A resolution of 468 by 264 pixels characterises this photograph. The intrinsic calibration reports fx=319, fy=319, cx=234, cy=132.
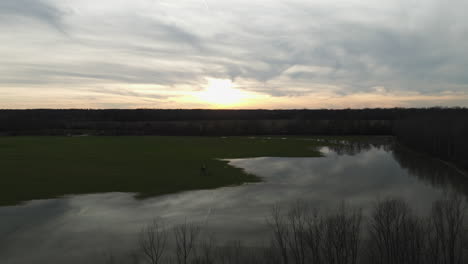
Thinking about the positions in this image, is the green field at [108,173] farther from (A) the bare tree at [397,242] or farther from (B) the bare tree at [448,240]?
(B) the bare tree at [448,240]

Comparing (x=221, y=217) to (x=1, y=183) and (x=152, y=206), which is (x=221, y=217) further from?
(x=1, y=183)

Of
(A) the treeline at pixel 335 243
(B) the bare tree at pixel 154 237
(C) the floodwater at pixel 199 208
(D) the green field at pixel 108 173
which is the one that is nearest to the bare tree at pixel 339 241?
(A) the treeline at pixel 335 243

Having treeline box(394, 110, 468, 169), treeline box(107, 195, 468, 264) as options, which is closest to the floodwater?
treeline box(107, 195, 468, 264)

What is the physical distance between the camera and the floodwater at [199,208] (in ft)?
59.5

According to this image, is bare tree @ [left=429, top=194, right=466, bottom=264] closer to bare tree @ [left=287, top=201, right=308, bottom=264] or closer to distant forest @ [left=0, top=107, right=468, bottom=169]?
bare tree @ [left=287, top=201, right=308, bottom=264]

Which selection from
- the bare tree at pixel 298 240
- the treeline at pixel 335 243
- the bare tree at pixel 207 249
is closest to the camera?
the bare tree at pixel 298 240

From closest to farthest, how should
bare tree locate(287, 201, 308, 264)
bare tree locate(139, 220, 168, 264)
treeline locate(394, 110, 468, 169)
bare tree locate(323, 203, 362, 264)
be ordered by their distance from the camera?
bare tree locate(323, 203, 362, 264)
bare tree locate(287, 201, 308, 264)
bare tree locate(139, 220, 168, 264)
treeline locate(394, 110, 468, 169)

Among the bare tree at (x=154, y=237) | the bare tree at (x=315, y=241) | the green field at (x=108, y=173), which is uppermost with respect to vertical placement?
the bare tree at (x=315, y=241)

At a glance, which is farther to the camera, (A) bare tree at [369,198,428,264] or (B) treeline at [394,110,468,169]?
(B) treeline at [394,110,468,169]

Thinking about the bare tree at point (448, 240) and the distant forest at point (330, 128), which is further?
the distant forest at point (330, 128)

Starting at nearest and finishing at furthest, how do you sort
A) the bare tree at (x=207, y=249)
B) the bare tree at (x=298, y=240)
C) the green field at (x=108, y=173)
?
1. the bare tree at (x=298, y=240)
2. the bare tree at (x=207, y=249)
3. the green field at (x=108, y=173)

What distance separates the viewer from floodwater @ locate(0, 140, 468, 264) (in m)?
18.1

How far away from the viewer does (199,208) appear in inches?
990

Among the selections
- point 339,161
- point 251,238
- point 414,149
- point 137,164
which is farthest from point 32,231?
point 414,149
